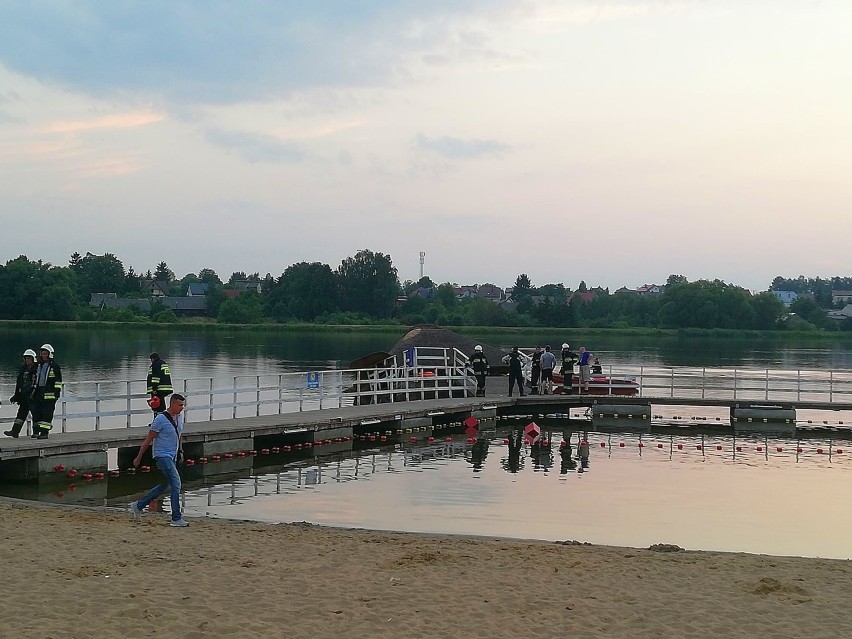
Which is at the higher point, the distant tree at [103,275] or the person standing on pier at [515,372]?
the distant tree at [103,275]

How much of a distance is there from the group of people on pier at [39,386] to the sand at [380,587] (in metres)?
4.86

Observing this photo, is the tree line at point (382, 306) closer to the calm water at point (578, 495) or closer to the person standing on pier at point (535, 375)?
the person standing on pier at point (535, 375)

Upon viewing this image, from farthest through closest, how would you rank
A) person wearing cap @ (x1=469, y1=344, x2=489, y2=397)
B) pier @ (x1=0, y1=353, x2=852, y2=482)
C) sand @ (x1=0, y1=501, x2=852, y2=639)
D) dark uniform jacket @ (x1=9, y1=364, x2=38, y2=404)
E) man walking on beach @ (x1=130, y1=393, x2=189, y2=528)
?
person wearing cap @ (x1=469, y1=344, x2=489, y2=397) → pier @ (x1=0, y1=353, x2=852, y2=482) → dark uniform jacket @ (x1=9, y1=364, x2=38, y2=404) → man walking on beach @ (x1=130, y1=393, x2=189, y2=528) → sand @ (x1=0, y1=501, x2=852, y2=639)

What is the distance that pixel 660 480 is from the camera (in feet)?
66.4

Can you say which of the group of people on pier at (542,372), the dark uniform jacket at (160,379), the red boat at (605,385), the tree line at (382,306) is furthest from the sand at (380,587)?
the tree line at (382,306)

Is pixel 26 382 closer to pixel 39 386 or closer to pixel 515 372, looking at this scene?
pixel 39 386

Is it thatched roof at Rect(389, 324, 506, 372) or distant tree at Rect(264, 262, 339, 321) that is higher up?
distant tree at Rect(264, 262, 339, 321)

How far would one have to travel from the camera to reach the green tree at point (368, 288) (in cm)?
13225

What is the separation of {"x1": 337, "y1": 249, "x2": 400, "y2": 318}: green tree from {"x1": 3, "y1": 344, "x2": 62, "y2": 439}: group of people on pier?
375 feet

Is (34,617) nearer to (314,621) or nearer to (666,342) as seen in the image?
(314,621)

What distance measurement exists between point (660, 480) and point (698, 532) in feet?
16.8

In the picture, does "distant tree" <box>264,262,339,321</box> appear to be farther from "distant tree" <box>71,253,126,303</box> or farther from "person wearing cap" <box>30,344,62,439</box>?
"person wearing cap" <box>30,344,62,439</box>

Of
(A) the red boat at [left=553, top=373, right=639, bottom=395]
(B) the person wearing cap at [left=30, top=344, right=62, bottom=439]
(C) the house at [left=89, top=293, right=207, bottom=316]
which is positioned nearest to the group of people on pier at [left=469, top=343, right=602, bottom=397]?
(A) the red boat at [left=553, top=373, right=639, bottom=395]

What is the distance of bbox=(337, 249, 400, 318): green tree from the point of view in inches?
5207
